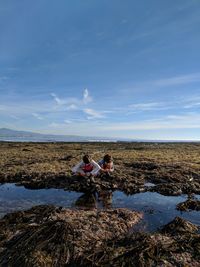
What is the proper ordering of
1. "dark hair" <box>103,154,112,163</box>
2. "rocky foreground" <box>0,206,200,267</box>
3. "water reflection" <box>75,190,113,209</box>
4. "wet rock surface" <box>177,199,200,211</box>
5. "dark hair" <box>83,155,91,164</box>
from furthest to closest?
"dark hair" <box>103,154,112,163</box> → "dark hair" <box>83,155,91,164</box> → "water reflection" <box>75,190,113,209</box> → "wet rock surface" <box>177,199,200,211</box> → "rocky foreground" <box>0,206,200,267</box>

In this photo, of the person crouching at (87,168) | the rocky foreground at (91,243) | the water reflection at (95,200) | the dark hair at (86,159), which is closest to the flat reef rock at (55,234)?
the rocky foreground at (91,243)

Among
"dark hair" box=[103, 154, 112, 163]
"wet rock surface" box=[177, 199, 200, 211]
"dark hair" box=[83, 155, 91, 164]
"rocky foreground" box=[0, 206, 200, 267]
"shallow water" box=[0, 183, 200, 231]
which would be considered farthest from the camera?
"dark hair" box=[103, 154, 112, 163]

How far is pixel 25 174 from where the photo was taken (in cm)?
2100

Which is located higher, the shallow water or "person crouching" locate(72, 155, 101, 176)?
"person crouching" locate(72, 155, 101, 176)

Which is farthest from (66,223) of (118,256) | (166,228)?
(166,228)

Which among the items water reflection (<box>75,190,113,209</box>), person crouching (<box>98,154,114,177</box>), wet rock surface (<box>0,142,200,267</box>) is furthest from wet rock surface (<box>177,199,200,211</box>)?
person crouching (<box>98,154,114,177</box>)

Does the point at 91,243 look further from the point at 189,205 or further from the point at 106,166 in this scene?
the point at 106,166

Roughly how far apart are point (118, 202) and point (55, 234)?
Answer: 6.33m

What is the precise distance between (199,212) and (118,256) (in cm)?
648

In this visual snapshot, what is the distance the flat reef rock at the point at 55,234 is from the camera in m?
8.29

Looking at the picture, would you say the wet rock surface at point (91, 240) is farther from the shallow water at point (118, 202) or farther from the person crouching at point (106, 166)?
the person crouching at point (106, 166)

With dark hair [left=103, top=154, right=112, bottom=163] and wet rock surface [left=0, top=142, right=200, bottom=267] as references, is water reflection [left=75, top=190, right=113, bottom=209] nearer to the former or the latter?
wet rock surface [left=0, top=142, right=200, bottom=267]

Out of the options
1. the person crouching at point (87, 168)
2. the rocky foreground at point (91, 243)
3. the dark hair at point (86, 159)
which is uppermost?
the dark hair at point (86, 159)

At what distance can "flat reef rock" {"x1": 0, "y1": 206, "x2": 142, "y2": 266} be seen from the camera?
8.29 metres
